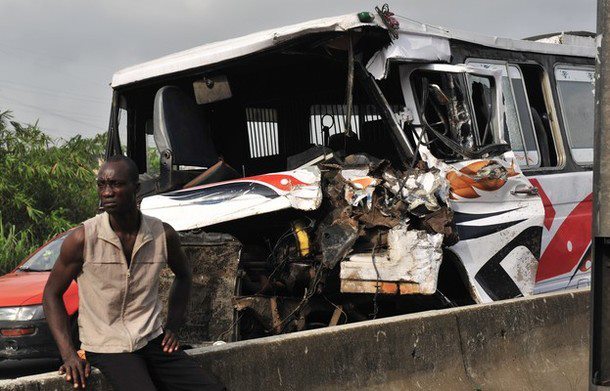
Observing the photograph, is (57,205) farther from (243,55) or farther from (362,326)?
(362,326)

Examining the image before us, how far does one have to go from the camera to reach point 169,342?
13.5 ft

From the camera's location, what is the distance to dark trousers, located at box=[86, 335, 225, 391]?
3883 millimetres

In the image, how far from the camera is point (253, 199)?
255 inches

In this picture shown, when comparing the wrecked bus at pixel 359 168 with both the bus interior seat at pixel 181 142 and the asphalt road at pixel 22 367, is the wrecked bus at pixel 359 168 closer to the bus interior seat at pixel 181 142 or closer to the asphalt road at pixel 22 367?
the bus interior seat at pixel 181 142

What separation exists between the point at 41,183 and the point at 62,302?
589 inches

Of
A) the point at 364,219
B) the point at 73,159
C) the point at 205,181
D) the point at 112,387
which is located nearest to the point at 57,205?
the point at 73,159

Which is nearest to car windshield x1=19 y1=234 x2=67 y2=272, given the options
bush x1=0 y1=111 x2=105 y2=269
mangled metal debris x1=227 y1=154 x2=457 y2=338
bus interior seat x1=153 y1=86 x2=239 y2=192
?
bus interior seat x1=153 y1=86 x2=239 y2=192

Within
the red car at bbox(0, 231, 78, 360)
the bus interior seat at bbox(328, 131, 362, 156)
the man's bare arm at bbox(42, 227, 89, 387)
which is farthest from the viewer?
the red car at bbox(0, 231, 78, 360)

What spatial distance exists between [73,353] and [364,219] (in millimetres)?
2950

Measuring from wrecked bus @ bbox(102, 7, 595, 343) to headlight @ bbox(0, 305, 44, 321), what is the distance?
4.82ft

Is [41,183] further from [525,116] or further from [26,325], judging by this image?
[525,116]

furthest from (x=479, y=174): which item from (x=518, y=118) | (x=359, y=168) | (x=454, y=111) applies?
(x=518, y=118)

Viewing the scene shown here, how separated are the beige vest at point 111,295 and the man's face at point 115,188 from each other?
0.28 feet

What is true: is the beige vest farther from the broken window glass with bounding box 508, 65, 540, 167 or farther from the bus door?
the broken window glass with bounding box 508, 65, 540, 167
